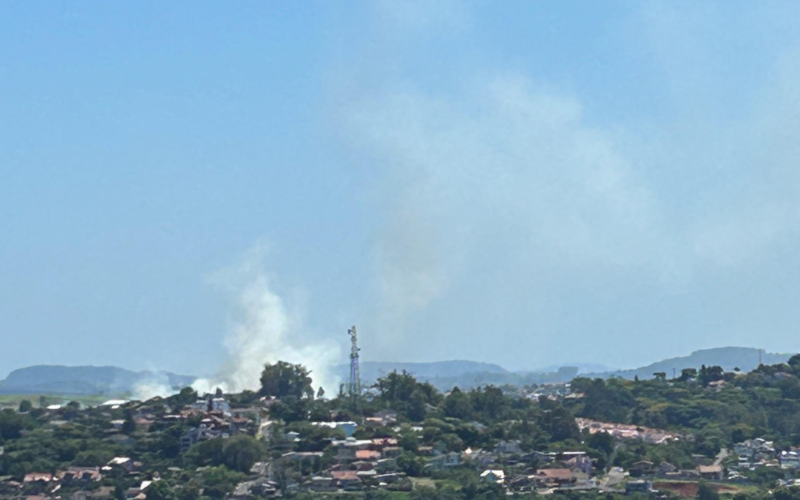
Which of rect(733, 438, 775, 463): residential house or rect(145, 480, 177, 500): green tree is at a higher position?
rect(733, 438, 775, 463): residential house

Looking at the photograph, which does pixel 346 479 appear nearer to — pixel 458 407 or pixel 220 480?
pixel 220 480

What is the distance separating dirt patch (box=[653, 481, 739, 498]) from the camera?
69.2m

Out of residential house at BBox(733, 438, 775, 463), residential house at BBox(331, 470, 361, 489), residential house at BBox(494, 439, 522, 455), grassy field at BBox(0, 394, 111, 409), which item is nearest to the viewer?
residential house at BBox(331, 470, 361, 489)

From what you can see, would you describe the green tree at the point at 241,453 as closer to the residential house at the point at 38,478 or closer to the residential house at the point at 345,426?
the residential house at the point at 345,426

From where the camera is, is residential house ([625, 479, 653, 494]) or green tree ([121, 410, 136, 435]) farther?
green tree ([121, 410, 136, 435])

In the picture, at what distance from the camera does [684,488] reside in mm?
70125

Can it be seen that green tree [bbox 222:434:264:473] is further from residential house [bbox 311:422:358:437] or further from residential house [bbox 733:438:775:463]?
residential house [bbox 733:438:775:463]

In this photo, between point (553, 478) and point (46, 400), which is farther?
point (46, 400)

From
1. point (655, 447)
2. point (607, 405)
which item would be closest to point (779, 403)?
point (607, 405)

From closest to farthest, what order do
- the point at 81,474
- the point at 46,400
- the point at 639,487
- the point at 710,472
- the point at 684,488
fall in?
1. the point at 639,487
2. the point at 684,488
3. the point at 81,474
4. the point at 710,472
5. the point at 46,400

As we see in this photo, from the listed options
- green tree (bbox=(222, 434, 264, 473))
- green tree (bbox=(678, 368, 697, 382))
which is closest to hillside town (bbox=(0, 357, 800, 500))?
green tree (bbox=(222, 434, 264, 473))

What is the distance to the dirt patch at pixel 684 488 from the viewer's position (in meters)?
69.2

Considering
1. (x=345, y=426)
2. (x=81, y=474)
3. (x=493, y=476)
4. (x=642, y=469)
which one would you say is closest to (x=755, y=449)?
(x=642, y=469)

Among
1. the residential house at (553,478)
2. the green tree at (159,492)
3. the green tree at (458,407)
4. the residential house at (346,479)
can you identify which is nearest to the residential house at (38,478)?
the green tree at (159,492)
